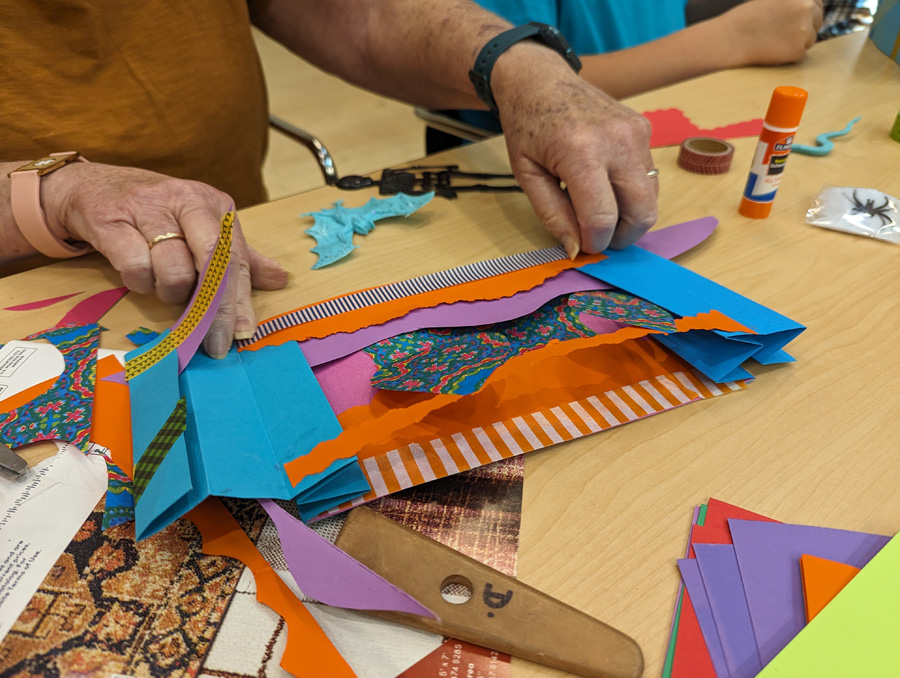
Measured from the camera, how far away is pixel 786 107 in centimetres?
81

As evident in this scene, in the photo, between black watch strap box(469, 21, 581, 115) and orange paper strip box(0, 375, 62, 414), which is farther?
black watch strap box(469, 21, 581, 115)

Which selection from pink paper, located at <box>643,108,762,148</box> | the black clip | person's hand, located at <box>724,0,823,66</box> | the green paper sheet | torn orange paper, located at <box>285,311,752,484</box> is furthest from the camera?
person's hand, located at <box>724,0,823,66</box>

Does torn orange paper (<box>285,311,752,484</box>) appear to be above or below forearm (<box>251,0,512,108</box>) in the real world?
below

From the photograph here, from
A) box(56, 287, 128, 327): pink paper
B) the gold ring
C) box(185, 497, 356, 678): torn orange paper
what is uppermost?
the gold ring

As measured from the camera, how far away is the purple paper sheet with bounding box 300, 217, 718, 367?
2.23 ft

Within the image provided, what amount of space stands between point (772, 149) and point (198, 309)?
762mm

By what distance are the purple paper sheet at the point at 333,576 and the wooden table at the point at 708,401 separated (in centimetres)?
10

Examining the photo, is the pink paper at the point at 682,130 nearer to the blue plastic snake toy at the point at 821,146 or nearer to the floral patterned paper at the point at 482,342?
the blue plastic snake toy at the point at 821,146

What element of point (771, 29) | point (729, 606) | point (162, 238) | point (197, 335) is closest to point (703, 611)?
point (729, 606)

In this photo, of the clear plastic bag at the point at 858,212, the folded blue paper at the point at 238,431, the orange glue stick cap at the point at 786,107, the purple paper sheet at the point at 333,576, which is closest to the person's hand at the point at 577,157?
the orange glue stick cap at the point at 786,107

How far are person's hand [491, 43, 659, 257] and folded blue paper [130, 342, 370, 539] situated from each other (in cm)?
40

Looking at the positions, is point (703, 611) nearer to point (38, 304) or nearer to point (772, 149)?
point (772, 149)

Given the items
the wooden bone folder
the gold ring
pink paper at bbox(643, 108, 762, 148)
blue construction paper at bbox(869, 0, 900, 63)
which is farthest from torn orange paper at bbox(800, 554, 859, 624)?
blue construction paper at bbox(869, 0, 900, 63)

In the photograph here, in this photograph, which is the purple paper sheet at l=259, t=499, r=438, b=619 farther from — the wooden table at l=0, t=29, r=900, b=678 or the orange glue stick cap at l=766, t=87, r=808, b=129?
the orange glue stick cap at l=766, t=87, r=808, b=129
